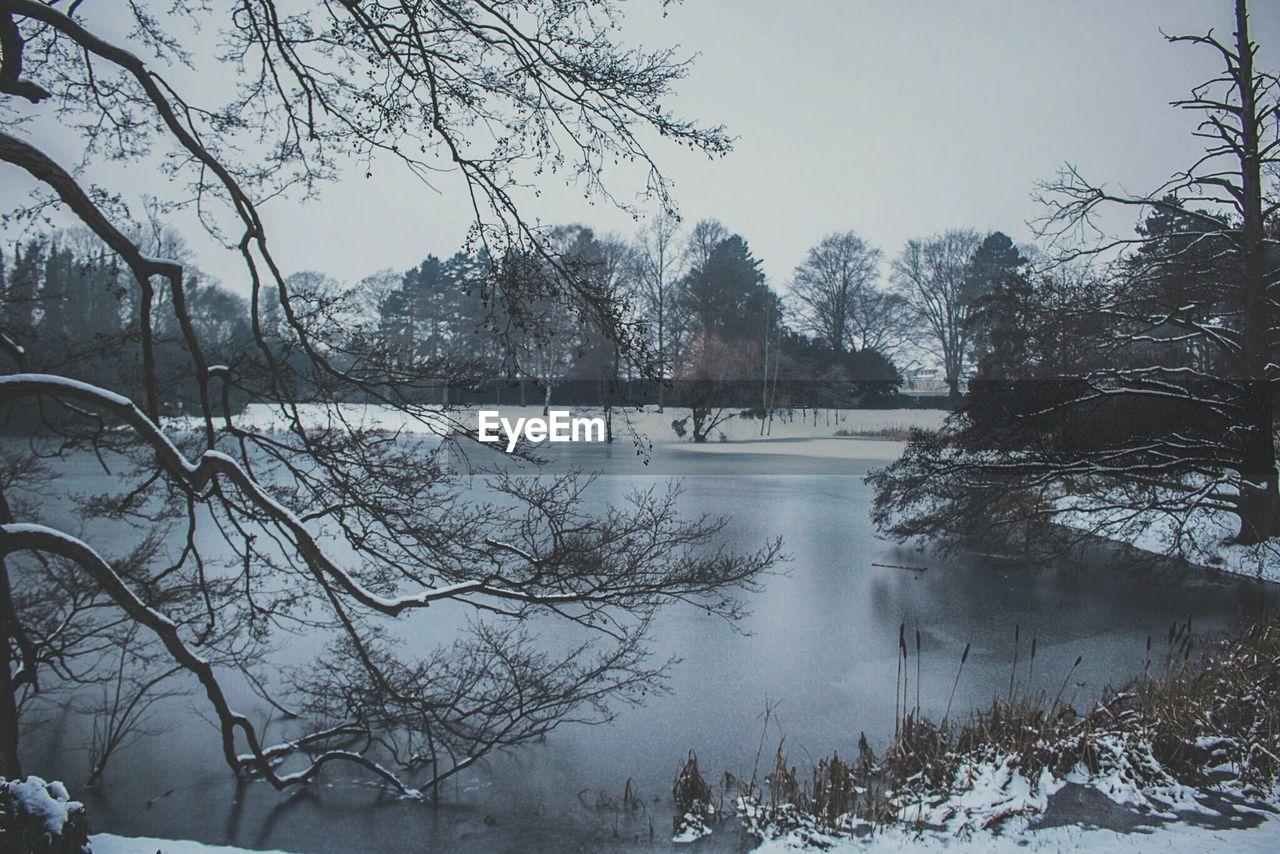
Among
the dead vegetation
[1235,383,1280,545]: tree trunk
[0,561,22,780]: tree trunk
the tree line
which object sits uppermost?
the tree line

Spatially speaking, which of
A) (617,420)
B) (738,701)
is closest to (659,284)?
(738,701)

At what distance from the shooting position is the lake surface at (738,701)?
13.3ft

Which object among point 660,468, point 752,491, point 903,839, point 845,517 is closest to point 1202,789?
point 903,839

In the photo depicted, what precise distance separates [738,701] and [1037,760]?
2.56 m

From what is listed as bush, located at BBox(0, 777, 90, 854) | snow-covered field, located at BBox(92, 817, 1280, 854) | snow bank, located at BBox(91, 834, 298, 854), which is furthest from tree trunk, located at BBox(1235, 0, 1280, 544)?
bush, located at BBox(0, 777, 90, 854)

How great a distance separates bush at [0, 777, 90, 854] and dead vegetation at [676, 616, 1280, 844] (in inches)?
96.5

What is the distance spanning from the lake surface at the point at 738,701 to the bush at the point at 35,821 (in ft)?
6.79

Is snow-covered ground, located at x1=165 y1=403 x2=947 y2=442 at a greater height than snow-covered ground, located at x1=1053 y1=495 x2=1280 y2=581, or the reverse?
snow-covered ground, located at x1=165 y1=403 x2=947 y2=442

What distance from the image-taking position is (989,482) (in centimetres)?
935

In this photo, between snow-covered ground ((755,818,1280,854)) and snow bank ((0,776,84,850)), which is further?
snow-covered ground ((755,818,1280,854))

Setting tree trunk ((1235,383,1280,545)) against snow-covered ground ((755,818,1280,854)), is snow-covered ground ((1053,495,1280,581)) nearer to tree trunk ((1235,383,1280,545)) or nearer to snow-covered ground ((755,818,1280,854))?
tree trunk ((1235,383,1280,545))

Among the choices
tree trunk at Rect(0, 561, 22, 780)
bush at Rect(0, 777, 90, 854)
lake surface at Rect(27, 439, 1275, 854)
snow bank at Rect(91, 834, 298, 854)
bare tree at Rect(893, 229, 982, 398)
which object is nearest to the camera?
bush at Rect(0, 777, 90, 854)

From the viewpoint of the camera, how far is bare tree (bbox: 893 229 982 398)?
485 inches

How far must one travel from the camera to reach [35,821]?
1908 mm
